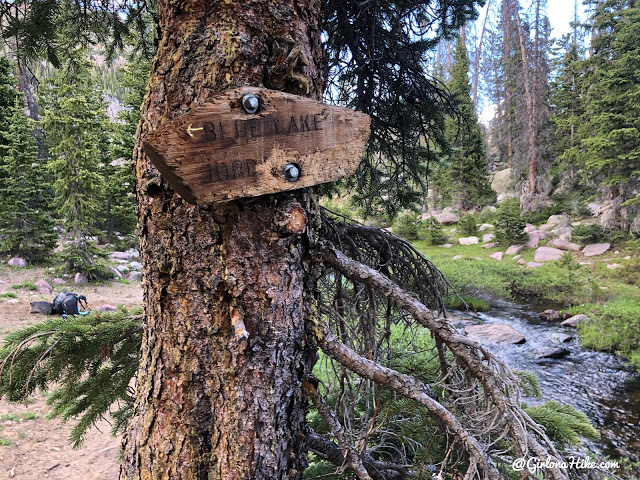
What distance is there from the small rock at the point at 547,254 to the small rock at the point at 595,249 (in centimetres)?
80

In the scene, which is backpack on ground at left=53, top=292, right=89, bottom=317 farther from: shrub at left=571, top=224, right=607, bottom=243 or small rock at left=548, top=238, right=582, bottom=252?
shrub at left=571, top=224, right=607, bottom=243

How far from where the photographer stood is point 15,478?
4184mm

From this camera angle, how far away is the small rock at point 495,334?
8.75 m

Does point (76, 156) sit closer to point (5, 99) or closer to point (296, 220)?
point (5, 99)

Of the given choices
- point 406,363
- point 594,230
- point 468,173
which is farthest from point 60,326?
point 468,173

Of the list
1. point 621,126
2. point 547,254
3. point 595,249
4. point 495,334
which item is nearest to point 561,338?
point 495,334

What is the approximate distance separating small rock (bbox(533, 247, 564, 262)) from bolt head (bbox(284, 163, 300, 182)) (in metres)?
16.2

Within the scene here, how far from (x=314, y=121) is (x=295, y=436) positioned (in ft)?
3.44

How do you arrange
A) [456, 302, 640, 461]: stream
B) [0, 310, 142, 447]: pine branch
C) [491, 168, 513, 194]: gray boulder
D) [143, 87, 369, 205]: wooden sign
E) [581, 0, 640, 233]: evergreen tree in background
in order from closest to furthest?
[143, 87, 369, 205]: wooden sign < [0, 310, 142, 447]: pine branch < [456, 302, 640, 461]: stream < [581, 0, 640, 233]: evergreen tree in background < [491, 168, 513, 194]: gray boulder

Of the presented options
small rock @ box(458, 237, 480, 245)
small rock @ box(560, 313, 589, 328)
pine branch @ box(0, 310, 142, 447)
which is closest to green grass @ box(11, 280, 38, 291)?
pine branch @ box(0, 310, 142, 447)

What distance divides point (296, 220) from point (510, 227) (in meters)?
18.3

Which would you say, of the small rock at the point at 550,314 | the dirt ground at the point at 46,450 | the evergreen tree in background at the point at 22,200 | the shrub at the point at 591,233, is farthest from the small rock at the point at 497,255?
the evergreen tree in background at the point at 22,200

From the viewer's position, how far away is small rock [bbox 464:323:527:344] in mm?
8750

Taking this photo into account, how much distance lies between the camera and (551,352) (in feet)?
26.7
